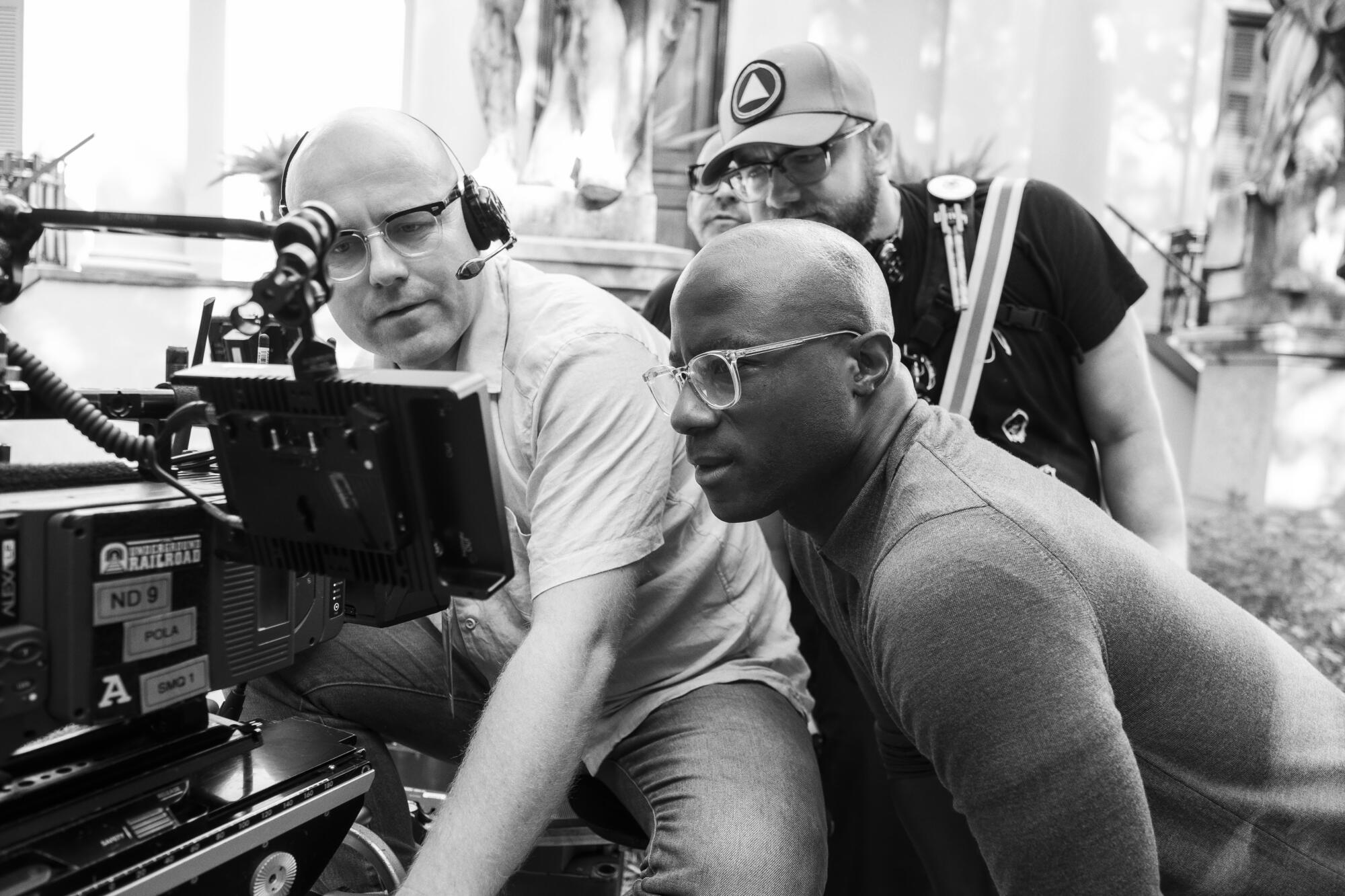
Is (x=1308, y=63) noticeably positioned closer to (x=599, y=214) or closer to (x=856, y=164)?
(x=599, y=214)

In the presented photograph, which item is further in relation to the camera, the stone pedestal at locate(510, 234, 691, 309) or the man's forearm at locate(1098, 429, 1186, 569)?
the stone pedestal at locate(510, 234, 691, 309)

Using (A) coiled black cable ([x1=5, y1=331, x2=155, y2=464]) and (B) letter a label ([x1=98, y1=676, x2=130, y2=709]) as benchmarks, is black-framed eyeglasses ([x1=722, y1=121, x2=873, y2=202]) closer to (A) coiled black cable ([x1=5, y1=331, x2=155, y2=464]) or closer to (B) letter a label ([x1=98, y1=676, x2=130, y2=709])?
(A) coiled black cable ([x1=5, y1=331, x2=155, y2=464])

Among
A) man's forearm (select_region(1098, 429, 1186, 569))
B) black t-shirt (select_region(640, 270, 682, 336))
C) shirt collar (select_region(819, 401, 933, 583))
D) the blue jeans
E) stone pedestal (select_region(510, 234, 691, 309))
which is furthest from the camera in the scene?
stone pedestal (select_region(510, 234, 691, 309))

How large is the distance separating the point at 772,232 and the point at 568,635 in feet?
1.97

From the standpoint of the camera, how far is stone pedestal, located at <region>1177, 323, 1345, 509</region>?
7383 mm

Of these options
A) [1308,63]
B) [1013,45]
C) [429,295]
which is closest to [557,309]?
[429,295]

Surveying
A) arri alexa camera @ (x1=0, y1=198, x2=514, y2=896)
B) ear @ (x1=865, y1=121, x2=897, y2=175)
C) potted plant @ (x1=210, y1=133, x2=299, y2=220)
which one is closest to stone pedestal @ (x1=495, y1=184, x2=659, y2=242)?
potted plant @ (x1=210, y1=133, x2=299, y2=220)

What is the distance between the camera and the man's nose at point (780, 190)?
2.38m

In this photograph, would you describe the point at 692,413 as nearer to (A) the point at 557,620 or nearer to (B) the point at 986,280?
(A) the point at 557,620

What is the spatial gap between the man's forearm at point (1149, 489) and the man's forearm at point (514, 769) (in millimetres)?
1434

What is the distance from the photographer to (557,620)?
1.54 meters

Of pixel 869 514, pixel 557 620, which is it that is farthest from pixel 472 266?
pixel 869 514

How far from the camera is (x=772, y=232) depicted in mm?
1518

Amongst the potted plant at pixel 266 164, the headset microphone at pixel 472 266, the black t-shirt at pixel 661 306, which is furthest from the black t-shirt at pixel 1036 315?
the potted plant at pixel 266 164
